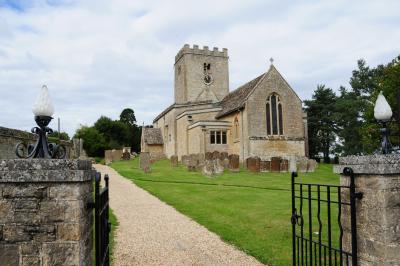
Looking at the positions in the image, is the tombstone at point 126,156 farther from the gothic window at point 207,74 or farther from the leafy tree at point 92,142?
the gothic window at point 207,74

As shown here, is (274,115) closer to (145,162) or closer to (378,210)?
(145,162)

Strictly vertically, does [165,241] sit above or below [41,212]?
below

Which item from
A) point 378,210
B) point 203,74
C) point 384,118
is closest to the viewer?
point 378,210

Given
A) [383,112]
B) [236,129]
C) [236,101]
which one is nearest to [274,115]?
[236,129]

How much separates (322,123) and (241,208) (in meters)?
38.2

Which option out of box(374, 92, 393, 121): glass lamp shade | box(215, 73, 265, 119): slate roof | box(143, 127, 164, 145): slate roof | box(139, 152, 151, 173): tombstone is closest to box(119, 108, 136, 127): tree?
box(143, 127, 164, 145): slate roof

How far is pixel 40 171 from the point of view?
11.1 ft

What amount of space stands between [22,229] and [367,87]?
48197 mm

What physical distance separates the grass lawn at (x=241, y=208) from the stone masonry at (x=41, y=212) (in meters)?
3.94

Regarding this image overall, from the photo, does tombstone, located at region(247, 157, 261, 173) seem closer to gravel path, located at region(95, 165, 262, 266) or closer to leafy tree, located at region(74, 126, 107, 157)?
gravel path, located at region(95, 165, 262, 266)

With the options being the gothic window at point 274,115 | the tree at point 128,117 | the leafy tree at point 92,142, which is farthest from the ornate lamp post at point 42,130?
the tree at point 128,117

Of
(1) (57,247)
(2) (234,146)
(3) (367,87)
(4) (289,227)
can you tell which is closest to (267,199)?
(4) (289,227)

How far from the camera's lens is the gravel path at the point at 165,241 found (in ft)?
21.6

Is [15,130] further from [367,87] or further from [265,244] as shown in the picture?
[367,87]
